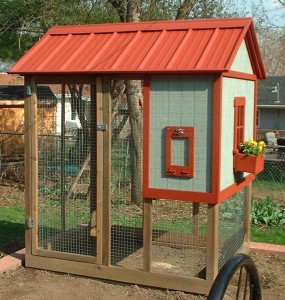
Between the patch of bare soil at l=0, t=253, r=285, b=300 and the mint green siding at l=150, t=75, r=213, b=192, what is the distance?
108cm

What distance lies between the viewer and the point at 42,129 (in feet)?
19.8

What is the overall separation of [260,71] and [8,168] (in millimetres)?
9256

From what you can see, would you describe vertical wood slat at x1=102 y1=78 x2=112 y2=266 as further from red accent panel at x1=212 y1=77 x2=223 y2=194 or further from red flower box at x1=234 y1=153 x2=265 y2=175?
red flower box at x1=234 y1=153 x2=265 y2=175

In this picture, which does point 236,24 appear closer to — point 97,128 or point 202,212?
point 97,128

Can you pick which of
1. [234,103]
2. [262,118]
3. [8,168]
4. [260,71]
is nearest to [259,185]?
[8,168]

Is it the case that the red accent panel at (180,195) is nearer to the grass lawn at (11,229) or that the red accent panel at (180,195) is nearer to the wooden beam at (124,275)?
the wooden beam at (124,275)

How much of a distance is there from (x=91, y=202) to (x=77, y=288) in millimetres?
976

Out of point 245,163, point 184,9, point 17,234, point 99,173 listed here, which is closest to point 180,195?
point 245,163

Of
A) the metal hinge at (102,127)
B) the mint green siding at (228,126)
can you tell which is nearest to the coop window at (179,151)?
the mint green siding at (228,126)

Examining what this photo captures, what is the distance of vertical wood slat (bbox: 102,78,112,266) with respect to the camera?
539 cm

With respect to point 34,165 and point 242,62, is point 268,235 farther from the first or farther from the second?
point 34,165

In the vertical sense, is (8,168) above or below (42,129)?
below

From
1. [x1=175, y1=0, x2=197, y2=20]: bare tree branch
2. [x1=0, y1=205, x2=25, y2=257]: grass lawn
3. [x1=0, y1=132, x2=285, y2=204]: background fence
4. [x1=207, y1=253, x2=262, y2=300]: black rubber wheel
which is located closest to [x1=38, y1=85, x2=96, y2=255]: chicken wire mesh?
[x1=0, y1=205, x2=25, y2=257]: grass lawn

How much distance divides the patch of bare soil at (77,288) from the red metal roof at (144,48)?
2175 millimetres
